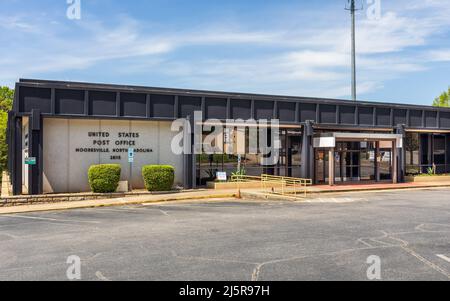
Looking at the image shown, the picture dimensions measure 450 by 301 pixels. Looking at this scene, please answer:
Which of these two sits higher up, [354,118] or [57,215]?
[354,118]

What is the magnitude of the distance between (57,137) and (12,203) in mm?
3868

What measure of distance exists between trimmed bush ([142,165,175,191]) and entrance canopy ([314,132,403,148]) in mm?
9741

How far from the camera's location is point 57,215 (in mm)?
15266

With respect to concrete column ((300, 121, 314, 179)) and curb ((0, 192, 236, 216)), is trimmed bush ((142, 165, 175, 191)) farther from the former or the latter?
concrete column ((300, 121, 314, 179))

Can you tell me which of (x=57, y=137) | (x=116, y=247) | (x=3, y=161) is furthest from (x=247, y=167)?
(x=3, y=161)

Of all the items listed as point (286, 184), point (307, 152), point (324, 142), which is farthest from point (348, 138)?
point (286, 184)

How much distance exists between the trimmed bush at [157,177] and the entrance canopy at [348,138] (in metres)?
9.74

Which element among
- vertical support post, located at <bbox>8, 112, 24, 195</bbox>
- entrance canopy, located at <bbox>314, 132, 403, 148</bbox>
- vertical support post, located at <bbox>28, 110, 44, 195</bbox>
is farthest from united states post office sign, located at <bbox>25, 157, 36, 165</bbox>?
entrance canopy, located at <bbox>314, 132, 403, 148</bbox>

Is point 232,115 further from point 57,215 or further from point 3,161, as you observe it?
point 3,161

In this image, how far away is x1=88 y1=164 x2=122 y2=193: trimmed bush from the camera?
20.0 meters

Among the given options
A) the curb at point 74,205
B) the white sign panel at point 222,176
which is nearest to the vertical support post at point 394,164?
the white sign panel at point 222,176

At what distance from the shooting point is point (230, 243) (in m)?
9.88

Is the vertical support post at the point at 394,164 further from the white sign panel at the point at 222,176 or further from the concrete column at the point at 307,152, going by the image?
the white sign panel at the point at 222,176

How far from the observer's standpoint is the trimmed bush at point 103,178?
1995cm
